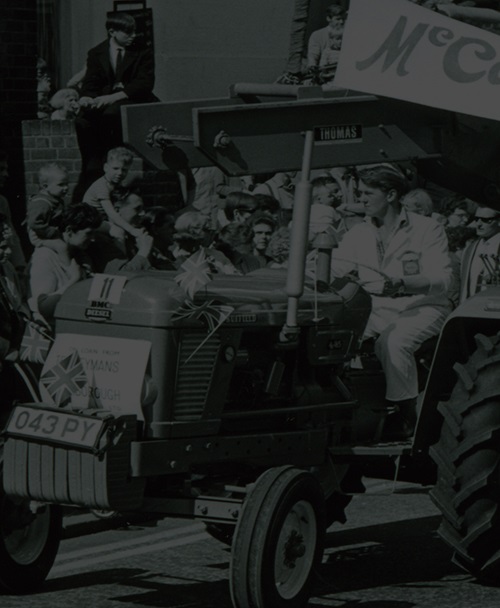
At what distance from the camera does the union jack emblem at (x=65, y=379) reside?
25.0 ft

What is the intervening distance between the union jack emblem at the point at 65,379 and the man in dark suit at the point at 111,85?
6.47m

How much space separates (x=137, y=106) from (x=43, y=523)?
2051 mm

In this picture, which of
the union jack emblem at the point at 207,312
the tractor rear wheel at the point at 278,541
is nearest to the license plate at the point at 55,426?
the union jack emblem at the point at 207,312

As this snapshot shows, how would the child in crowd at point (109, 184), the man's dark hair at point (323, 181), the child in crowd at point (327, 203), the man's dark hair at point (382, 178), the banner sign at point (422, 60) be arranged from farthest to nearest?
the man's dark hair at point (323, 181) → the child in crowd at point (327, 203) → the child in crowd at point (109, 184) → the man's dark hair at point (382, 178) → the banner sign at point (422, 60)

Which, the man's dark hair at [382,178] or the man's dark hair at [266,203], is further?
the man's dark hair at [266,203]

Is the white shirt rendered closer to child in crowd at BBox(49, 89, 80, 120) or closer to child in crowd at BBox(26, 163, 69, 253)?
child in crowd at BBox(26, 163, 69, 253)

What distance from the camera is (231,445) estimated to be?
25.9 feet

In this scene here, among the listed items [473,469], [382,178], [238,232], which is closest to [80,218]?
[238,232]

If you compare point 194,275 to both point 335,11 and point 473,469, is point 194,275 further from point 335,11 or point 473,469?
point 335,11

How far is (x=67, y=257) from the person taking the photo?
10.5 metres

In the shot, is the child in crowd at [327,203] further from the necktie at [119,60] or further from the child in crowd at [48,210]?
the child in crowd at [48,210]

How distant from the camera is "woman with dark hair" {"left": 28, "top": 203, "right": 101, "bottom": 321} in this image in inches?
406

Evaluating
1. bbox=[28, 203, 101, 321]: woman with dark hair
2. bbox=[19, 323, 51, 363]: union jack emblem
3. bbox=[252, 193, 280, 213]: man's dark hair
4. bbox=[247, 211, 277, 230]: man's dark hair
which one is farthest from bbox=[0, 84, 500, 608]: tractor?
bbox=[252, 193, 280, 213]: man's dark hair

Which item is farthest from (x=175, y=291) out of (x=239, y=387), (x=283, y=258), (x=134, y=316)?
(x=283, y=258)
